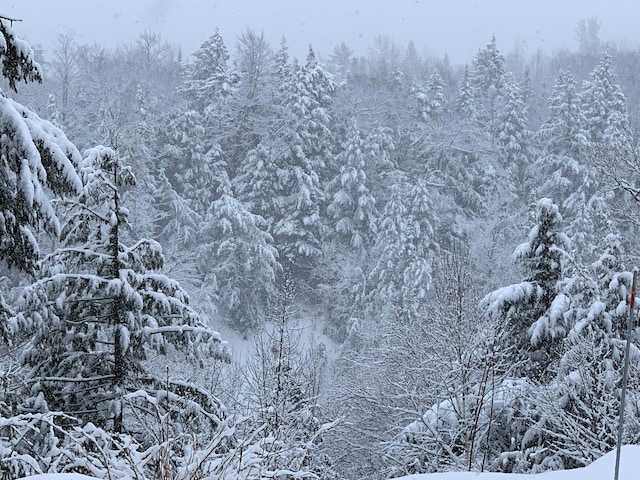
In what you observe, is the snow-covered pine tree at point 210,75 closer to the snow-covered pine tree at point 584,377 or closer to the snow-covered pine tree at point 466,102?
the snow-covered pine tree at point 466,102

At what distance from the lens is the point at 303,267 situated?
38031mm

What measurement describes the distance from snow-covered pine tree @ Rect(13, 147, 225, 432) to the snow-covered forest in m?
0.04

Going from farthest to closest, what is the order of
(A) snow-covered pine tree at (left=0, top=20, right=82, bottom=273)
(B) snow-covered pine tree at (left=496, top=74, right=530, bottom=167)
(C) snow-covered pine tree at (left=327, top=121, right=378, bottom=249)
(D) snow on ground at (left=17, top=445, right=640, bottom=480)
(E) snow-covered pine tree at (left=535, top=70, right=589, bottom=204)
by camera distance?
1. (B) snow-covered pine tree at (left=496, top=74, right=530, bottom=167)
2. (E) snow-covered pine tree at (left=535, top=70, right=589, bottom=204)
3. (C) snow-covered pine tree at (left=327, top=121, right=378, bottom=249)
4. (A) snow-covered pine tree at (left=0, top=20, right=82, bottom=273)
5. (D) snow on ground at (left=17, top=445, right=640, bottom=480)

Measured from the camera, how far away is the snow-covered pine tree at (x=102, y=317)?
878cm

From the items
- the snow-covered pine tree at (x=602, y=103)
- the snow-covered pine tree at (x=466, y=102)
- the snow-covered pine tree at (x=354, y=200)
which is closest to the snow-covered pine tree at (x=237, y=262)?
the snow-covered pine tree at (x=354, y=200)

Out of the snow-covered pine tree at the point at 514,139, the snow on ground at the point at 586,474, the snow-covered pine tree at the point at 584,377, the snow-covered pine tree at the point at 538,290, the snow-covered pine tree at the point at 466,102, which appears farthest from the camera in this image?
the snow-covered pine tree at the point at 466,102

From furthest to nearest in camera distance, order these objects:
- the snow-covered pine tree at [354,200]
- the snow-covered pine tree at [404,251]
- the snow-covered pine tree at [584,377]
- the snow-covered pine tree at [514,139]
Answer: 1. the snow-covered pine tree at [514,139]
2. the snow-covered pine tree at [354,200]
3. the snow-covered pine tree at [404,251]
4. the snow-covered pine tree at [584,377]

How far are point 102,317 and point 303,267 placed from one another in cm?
2904

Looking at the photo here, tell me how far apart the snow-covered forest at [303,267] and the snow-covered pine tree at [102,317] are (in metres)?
0.04

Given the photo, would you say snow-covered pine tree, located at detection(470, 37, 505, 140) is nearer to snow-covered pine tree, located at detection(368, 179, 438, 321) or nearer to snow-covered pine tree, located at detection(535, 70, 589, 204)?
snow-covered pine tree, located at detection(535, 70, 589, 204)

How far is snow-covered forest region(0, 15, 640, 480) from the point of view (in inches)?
292

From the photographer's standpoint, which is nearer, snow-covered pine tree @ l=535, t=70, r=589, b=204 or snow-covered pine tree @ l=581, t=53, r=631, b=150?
snow-covered pine tree @ l=535, t=70, r=589, b=204

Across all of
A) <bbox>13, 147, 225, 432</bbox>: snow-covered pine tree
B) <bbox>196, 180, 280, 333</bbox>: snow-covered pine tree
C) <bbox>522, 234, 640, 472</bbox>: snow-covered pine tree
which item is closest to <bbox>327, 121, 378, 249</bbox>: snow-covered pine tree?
<bbox>196, 180, 280, 333</bbox>: snow-covered pine tree

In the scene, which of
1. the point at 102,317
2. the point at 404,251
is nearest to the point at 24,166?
the point at 102,317
